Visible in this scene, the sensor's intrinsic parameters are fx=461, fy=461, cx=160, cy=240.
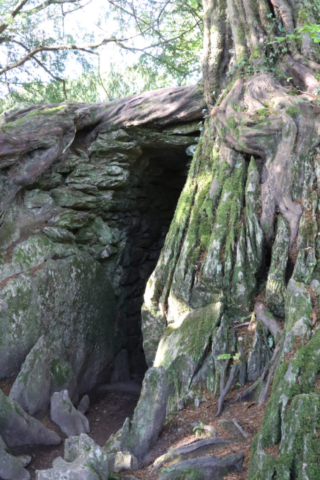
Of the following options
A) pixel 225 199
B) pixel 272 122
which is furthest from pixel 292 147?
pixel 225 199

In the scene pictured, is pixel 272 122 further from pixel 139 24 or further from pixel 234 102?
pixel 139 24

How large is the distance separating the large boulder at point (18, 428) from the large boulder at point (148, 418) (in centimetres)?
142

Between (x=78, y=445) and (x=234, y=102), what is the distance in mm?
4344

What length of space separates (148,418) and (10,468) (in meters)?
1.42

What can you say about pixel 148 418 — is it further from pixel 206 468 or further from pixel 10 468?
pixel 10 468

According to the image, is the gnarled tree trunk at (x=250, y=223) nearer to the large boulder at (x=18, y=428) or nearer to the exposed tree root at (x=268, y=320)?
the exposed tree root at (x=268, y=320)

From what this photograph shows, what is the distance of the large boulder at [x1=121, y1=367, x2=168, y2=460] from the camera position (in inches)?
158

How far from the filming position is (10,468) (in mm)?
4297

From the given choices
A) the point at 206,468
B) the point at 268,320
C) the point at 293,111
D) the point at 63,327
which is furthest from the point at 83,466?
the point at 293,111

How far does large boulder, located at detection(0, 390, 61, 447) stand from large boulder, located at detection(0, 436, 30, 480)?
0.34 m

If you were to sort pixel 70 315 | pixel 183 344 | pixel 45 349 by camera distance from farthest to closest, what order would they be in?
pixel 70 315 → pixel 45 349 → pixel 183 344

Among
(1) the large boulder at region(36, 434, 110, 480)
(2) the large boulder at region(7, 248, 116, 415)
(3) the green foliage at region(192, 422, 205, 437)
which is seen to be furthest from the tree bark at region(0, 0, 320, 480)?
(2) the large boulder at region(7, 248, 116, 415)

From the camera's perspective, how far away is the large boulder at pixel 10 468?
425 centimetres

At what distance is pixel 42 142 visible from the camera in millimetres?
7223
